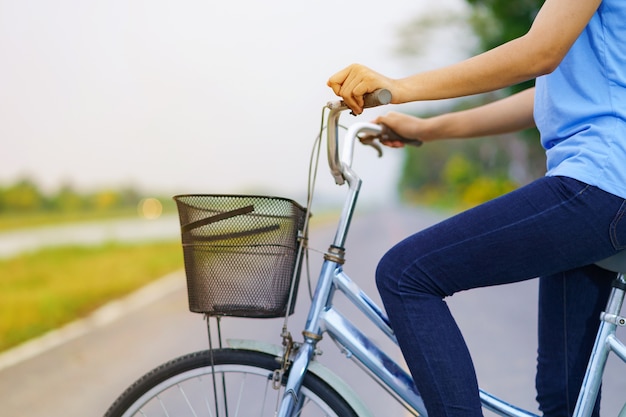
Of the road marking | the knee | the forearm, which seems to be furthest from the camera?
the road marking

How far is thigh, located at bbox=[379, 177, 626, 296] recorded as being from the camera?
1.53 m

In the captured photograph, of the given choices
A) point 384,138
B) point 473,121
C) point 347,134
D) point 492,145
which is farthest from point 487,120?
point 492,145

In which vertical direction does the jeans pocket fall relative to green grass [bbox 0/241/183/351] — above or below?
below

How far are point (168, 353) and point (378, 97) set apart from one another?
347 centimetres

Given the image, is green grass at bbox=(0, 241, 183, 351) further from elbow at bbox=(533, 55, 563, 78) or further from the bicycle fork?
elbow at bbox=(533, 55, 563, 78)

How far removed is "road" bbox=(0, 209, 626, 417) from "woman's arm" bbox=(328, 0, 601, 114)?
218 cm

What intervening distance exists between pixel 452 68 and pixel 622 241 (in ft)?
1.60

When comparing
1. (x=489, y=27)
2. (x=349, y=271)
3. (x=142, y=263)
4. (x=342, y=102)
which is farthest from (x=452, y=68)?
(x=489, y=27)

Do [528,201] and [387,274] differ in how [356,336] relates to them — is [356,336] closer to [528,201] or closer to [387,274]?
[387,274]

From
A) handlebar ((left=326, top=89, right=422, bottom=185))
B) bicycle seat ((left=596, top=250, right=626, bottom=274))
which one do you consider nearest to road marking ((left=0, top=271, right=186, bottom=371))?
handlebar ((left=326, top=89, right=422, bottom=185))

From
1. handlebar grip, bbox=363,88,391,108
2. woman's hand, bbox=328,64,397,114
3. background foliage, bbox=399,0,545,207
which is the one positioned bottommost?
handlebar grip, bbox=363,88,391,108

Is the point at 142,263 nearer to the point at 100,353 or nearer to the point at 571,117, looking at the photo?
the point at 100,353

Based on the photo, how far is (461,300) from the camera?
632 centimetres

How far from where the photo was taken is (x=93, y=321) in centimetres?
640
